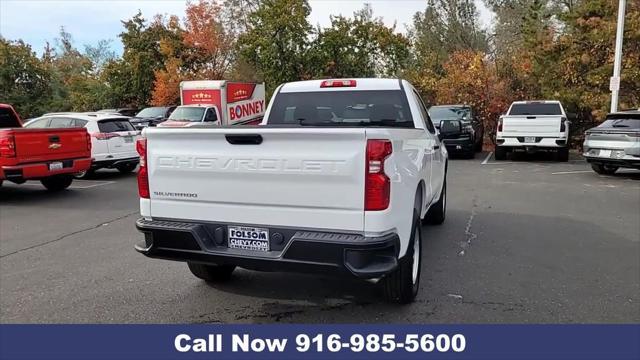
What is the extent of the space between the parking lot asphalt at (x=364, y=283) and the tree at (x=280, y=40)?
22.6 m

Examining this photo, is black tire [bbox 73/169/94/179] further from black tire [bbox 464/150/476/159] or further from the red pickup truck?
black tire [bbox 464/150/476/159]

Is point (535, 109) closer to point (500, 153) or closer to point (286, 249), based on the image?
point (500, 153)

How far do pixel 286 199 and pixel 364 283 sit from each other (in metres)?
1.69

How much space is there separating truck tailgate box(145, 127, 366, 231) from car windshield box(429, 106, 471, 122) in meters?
14.3

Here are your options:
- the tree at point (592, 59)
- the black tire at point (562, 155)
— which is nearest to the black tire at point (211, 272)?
the black tire at point (562, 155)

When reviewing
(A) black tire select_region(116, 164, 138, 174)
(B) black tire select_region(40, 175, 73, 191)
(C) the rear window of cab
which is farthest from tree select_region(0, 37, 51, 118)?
(B) black tire select_region(40, 175, 73, 191)

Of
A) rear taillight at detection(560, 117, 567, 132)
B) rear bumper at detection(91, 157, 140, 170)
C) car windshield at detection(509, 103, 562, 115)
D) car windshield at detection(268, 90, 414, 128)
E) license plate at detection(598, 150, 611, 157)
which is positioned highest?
car windshield at detection(268, 90, 414, 128)

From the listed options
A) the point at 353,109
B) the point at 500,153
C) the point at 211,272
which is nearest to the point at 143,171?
the point at 211,272

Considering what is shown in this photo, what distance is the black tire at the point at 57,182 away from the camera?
10912 mm

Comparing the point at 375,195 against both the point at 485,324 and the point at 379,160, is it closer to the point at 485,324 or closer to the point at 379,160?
the point at 379,160

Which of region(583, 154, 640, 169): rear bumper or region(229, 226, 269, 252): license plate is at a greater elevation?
region(229, 226, 269, 252): license plate

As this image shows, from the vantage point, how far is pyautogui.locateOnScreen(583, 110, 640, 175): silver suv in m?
11.4

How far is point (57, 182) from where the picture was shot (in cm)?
1098

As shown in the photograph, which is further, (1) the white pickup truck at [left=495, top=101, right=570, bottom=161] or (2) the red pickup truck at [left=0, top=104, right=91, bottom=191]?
(1) the white pickup truck at [left=495, top=101, right=570, bottom=161]
